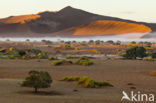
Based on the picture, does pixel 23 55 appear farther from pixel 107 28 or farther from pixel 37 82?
pixel 107 28

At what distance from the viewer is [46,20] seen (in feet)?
501

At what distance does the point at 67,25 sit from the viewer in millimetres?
149250

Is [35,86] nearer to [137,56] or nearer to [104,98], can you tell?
[104,98]

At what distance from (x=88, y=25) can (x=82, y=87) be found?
415 ft

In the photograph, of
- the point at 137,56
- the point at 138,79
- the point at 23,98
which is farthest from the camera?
the point at 137,56

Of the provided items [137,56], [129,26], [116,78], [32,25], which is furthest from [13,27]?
[116,78]

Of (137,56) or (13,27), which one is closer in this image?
(137,56)

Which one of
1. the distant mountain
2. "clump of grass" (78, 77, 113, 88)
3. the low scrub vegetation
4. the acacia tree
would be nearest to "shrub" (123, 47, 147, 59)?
the low scrub vegetation

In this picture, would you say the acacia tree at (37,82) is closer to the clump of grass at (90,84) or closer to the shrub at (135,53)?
the clump of grass at (90,84)

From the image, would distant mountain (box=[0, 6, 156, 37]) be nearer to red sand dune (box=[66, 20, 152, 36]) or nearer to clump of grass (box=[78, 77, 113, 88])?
red sand dune (box=[66, 20, 152, 36])

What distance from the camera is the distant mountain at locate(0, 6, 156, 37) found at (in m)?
132

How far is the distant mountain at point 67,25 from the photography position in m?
132

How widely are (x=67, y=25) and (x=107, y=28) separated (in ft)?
78.5

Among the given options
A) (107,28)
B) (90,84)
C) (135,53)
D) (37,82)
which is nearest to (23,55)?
(135,53)
